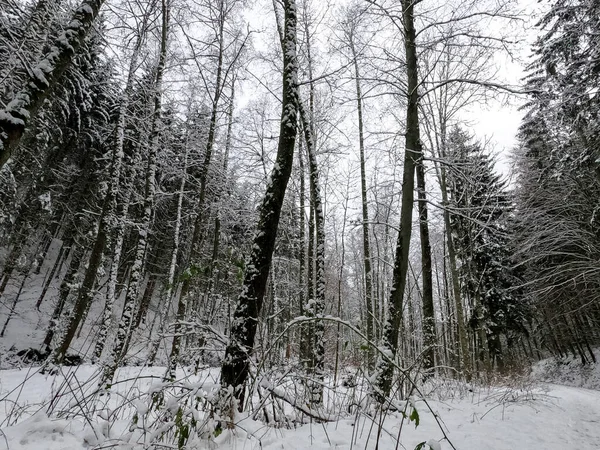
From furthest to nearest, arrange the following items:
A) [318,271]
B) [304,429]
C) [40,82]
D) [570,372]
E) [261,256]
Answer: [570,372], [318,271], [40,82], [261,256], [304,429]

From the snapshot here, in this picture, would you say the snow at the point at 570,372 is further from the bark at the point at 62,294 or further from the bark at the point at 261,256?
A: the bark at the point at 62,294

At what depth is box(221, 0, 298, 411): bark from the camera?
341cm

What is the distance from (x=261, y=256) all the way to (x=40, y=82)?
3952mm

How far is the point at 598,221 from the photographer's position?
32.9ft

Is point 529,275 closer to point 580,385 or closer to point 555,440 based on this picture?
point 580,385

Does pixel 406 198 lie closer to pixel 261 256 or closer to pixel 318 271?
pixel 261 256

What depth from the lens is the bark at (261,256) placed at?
3412 millimetres

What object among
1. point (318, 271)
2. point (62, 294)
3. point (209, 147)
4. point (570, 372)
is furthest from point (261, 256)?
point (570, 372)

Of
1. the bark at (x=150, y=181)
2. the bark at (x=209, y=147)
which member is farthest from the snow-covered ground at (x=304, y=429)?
the bark at (x=209, y=147)

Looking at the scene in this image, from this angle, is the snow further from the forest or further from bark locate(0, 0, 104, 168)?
bark locate(0, 0, 104, 168)

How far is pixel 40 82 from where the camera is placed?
442 centimetres

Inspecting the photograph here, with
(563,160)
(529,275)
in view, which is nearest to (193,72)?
(563,160)

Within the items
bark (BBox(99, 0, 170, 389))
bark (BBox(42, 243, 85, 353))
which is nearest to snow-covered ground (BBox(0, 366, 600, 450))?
bark (BBox(99, 0, 170, 389))

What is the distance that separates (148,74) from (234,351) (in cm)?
1268
